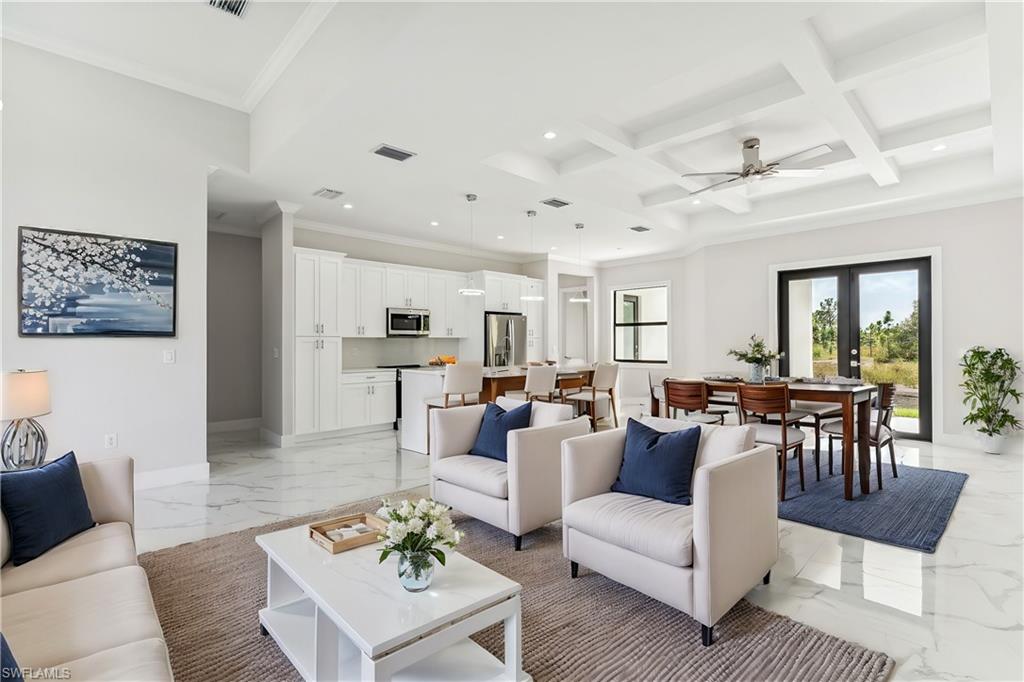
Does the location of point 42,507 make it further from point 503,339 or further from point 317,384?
point 503,339

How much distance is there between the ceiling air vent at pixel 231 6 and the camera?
3.31 m

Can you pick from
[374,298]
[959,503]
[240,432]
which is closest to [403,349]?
[374,298]

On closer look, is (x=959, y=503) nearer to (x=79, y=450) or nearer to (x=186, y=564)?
(x=186, y=564)

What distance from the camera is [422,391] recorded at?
18.2 ft

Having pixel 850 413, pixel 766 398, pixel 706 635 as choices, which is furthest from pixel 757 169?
pixel 706 635

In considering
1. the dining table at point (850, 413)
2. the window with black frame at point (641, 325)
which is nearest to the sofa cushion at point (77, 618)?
the dining table at point (850, 413)

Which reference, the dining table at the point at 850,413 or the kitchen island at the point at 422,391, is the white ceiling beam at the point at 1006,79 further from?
the kitchen island at the point at 422,391

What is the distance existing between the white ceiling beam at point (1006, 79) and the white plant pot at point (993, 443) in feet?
8.81

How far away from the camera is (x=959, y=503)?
371 cm

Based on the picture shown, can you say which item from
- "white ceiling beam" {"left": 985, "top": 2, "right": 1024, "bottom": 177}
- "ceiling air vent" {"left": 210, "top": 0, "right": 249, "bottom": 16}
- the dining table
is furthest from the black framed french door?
"ceiling air vent" {"left": 210, "top": 0, "right": 249, "bottom": 16}

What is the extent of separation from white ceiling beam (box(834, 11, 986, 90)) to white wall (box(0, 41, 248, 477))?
16.2ft

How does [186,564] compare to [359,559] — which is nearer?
[359,559]

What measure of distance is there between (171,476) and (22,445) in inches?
61.0

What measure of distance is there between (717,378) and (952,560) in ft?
7.08
